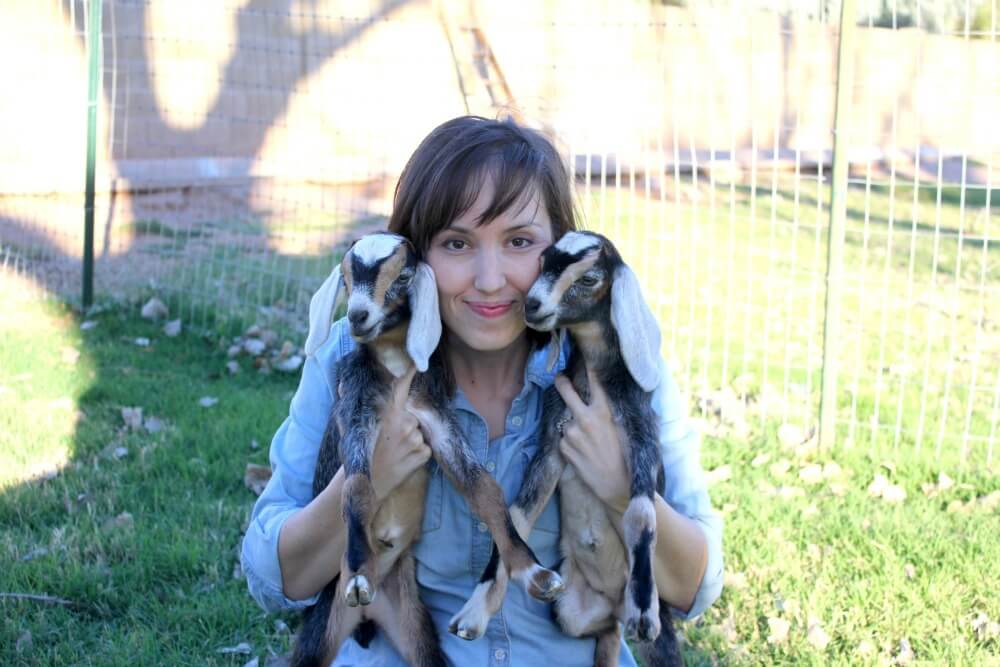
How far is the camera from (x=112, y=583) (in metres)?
3.90

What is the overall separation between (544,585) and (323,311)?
29.7 inches

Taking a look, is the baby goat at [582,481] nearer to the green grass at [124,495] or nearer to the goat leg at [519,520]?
the goat leg at [519,520]

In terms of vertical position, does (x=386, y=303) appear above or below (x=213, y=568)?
above

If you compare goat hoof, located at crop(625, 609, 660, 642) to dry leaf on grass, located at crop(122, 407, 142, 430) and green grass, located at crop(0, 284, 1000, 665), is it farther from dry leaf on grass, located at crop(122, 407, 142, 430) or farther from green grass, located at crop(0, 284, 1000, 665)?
dry leaf on grass, located at crop(122, 407, 142, 430)

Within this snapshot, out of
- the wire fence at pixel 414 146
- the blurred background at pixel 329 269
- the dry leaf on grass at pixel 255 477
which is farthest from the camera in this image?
the wire fence at pixel 414 146

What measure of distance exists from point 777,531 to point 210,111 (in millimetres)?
6601

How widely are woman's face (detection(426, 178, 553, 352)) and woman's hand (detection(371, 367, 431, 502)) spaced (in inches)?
9.5

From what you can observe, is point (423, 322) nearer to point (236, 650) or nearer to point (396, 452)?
point (396, 452)

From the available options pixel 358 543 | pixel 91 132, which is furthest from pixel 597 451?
pixel 91 132

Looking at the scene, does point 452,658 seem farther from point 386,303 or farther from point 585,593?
point 386,303

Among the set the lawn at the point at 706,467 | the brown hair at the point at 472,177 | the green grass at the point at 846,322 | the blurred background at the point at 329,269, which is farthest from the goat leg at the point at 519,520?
the green grass at the point at 846,322

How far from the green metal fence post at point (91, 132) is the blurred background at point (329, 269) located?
0.03 metres

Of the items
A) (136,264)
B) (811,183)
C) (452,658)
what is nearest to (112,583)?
(452,658)

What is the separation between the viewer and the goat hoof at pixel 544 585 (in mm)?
2416
